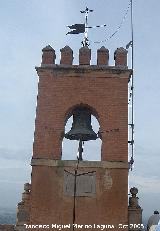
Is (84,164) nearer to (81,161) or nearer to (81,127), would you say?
(81,161)

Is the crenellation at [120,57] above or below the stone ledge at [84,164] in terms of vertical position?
above

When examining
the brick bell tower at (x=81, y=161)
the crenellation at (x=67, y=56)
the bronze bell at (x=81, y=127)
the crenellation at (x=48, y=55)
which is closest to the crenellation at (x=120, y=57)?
the brick bell tower at (x=81, y=161)

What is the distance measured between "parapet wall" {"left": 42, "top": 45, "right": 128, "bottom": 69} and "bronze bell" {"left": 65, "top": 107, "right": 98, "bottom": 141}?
1.34 m

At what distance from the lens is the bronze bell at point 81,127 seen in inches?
401

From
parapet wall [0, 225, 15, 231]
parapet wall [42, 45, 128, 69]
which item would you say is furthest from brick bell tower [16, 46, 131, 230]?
parapet wall [0, 225, 15, 231]

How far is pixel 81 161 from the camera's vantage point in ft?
31.4

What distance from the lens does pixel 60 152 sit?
979cm

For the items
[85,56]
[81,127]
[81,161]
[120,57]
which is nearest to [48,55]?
[85,56]

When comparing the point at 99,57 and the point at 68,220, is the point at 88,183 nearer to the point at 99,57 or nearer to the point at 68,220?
the point at 68,220

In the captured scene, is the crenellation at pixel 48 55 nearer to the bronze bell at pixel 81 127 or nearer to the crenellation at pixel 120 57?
the bronze bell at pixel 81 127

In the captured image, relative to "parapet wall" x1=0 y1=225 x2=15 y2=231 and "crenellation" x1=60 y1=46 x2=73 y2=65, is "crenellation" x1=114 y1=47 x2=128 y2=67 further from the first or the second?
"parapet wall" x1=0 y1=225 x2=15 y2=231

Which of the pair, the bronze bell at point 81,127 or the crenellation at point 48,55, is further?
the crenellation at point 48,55

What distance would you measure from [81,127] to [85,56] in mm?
1959

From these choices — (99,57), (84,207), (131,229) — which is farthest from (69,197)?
(99,57)
